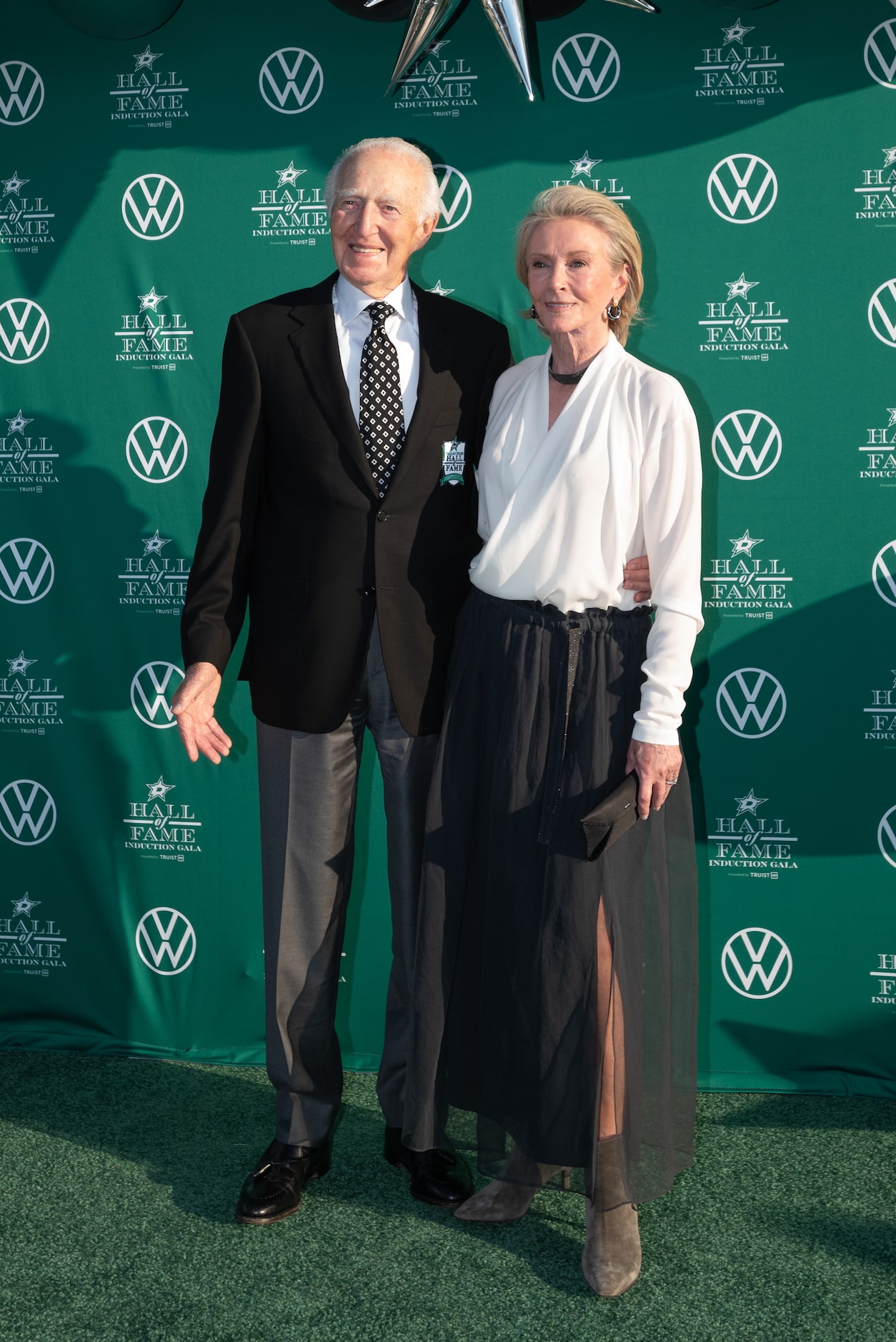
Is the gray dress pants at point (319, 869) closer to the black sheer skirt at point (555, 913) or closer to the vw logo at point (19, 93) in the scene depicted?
the black sheer skirt at point (555, 913)

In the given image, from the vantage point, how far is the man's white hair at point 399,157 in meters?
2.18

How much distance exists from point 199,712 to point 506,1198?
1134 millimetres

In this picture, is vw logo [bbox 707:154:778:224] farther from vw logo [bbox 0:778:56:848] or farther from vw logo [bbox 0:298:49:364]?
vw logo [bbox 0:778:56:848]

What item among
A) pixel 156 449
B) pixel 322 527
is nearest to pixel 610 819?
pixel 322 527

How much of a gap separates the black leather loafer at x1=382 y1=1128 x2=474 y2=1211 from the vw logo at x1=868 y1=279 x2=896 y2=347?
6.88ft

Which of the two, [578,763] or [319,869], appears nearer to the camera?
[578,763]

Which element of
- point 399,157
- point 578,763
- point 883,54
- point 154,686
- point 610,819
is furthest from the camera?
point 154,686

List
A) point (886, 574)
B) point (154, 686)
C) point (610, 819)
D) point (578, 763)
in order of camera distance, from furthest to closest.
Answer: point (154, 686) < point (886, 574) < point (578, 763) < point (610, 819)

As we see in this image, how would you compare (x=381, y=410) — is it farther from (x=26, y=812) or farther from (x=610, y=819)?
(x=26, y=812)

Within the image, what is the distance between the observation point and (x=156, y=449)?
2.96 metres

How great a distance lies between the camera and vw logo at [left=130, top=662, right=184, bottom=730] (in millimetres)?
3020

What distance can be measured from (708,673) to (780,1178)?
1.17 m

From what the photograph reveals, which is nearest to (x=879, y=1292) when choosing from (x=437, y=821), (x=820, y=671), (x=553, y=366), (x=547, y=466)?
(x=437, y=821)

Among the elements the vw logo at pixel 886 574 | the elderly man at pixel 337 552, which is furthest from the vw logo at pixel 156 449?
the vw logo at pixel 886 574
